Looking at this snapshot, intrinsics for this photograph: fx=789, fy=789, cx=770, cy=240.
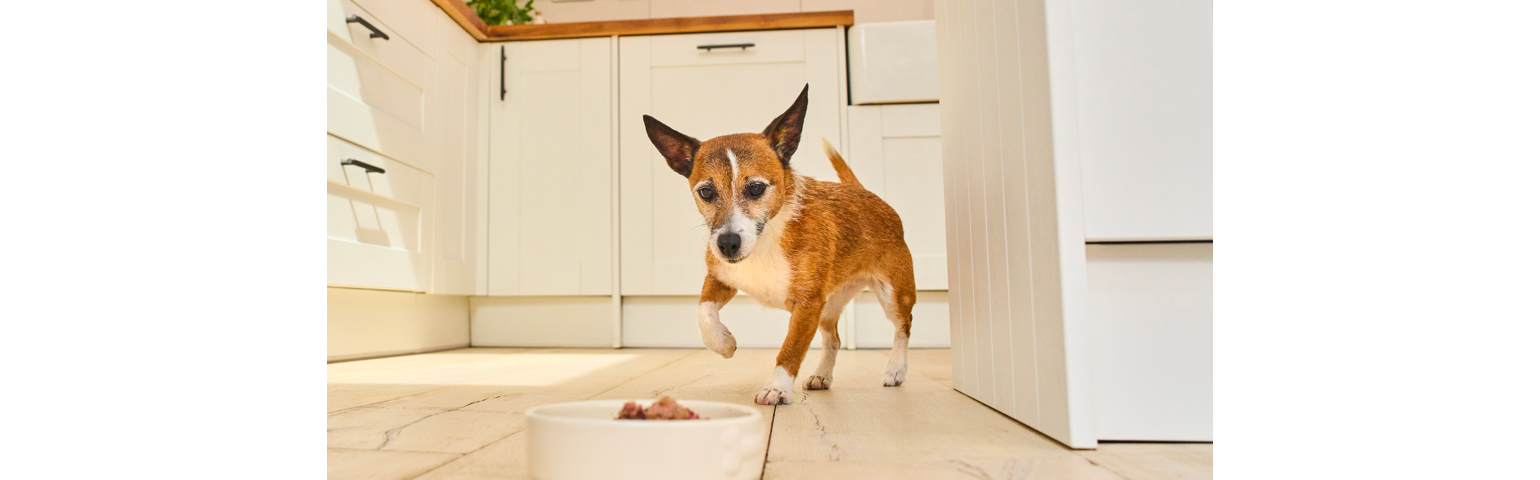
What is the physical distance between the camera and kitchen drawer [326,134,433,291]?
1.93 m

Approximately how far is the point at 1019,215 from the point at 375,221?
1857 millimetres

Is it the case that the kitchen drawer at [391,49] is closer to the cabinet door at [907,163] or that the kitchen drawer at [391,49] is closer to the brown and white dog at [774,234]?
the brown and white dog at [774,234]

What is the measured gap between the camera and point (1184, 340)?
2.56 ft

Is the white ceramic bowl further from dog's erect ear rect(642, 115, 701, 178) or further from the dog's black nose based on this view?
dog's erect ear rect(642, 115, 701, 178)

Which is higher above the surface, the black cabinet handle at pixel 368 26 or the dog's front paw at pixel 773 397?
the black cabinet handle at pixel 368 26

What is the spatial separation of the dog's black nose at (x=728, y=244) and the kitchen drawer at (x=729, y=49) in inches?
68.1

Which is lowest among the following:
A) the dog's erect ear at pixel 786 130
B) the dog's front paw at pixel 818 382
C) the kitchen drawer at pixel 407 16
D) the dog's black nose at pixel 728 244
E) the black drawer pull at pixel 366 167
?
the dog's front paw at pixel 818 382

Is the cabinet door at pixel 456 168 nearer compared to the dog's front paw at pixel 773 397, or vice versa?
the dog's front paw at pixel 773 397

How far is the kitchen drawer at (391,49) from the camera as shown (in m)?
2.04

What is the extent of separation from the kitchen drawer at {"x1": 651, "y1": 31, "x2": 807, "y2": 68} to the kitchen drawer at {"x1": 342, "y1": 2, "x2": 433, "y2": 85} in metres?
0.76

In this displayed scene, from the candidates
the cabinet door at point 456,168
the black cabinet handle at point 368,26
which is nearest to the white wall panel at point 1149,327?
the black cabinet handle at point 368,26

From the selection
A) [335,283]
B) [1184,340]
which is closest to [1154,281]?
[1184,340]
